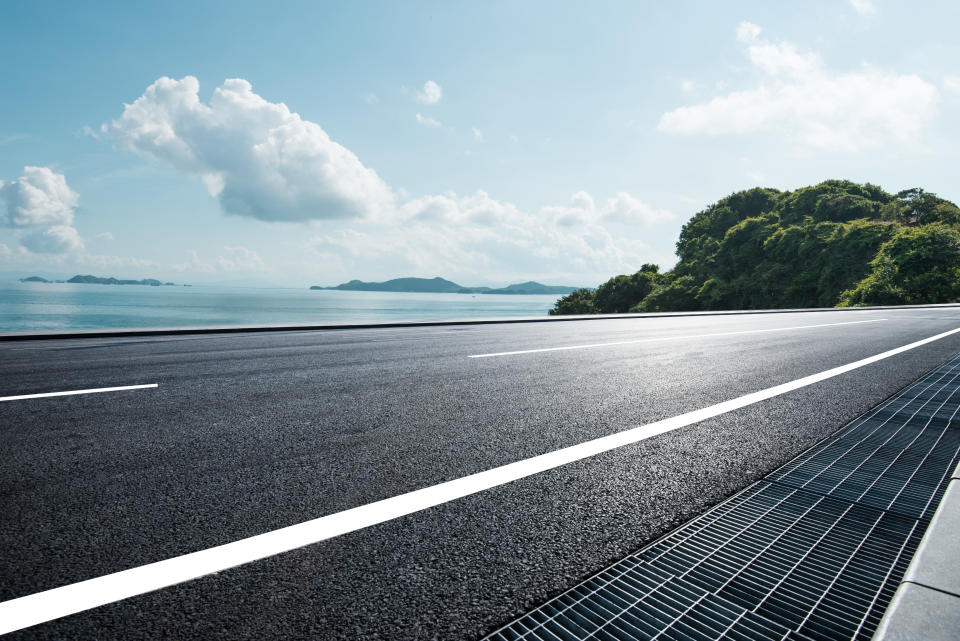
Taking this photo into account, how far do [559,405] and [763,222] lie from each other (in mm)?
72168

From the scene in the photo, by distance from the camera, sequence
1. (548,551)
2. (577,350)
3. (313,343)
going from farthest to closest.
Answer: (313,343)
(577,350)
(548,551)

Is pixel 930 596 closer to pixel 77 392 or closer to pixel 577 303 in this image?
pixel 77 392

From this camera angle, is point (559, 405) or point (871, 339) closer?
point (559, 405)

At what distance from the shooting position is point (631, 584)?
1.78 m

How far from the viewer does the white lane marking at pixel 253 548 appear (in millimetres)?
1522

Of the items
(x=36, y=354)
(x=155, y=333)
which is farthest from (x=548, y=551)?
(x=155, y=333)

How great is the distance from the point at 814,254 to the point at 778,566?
65094 millimetres

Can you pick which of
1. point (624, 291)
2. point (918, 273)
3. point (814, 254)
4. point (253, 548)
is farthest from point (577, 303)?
point (253, 548)

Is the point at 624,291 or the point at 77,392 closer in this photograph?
the point at 77,392

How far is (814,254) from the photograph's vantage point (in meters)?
55.3

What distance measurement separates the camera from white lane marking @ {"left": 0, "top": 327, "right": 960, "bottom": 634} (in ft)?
4.99

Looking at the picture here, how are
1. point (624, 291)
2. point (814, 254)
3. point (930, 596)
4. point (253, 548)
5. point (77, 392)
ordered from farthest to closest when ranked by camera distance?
point (624, 291)
point (814, 254)
point (77, 392)
point (253, 548)
point (930, 596)

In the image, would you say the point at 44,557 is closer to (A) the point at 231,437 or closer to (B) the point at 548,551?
(A) the point at 231,437

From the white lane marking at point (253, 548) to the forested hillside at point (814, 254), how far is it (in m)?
52.2
